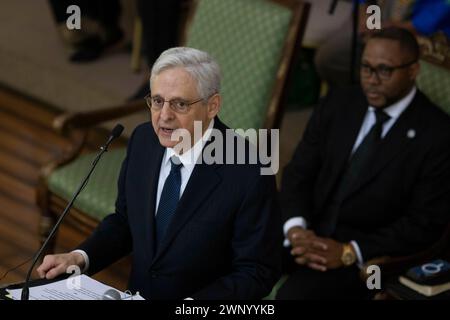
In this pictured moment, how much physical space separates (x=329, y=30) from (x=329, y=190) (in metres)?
1.61

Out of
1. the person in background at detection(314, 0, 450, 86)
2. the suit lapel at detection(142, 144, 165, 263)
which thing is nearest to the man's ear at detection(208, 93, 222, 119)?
the suit lapel at detection(142, 144, 165, 263)

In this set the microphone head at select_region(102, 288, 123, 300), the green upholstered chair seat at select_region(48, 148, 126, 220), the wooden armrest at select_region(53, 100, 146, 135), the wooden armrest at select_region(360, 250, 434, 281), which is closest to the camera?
the microphone head at select_region(102, 288, 123, 300)

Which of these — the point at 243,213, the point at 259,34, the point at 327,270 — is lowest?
the point at 327,270

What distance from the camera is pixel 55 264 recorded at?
8.02 feet

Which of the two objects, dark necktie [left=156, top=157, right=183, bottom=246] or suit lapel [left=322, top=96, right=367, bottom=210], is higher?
suit lapel [left=322, top=96, right=367, bottom=210]

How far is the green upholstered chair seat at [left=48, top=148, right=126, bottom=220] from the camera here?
388 cm

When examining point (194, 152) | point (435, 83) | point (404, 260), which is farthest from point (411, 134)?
point (194, 152)

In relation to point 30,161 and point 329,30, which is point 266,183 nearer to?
point 329,30

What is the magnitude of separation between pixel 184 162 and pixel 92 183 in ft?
4.72

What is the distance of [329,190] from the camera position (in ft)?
11.9

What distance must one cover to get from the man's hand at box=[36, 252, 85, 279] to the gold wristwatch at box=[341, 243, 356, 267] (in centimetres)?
125

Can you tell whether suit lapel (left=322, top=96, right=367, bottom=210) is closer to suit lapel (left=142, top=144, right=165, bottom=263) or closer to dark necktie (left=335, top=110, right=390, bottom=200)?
dark necktie (left=335, top=110, right=390, bottom=200)

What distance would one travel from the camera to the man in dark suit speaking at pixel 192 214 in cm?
243
